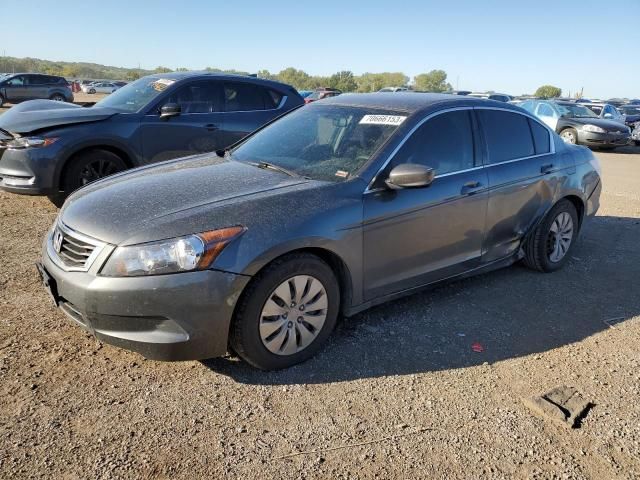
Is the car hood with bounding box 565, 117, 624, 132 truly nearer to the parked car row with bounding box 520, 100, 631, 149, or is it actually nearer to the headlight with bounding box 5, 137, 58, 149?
the parked car row with bounding box 520, 100, 631, 149

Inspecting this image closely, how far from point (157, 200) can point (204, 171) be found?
68 centimetres

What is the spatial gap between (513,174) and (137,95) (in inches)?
194

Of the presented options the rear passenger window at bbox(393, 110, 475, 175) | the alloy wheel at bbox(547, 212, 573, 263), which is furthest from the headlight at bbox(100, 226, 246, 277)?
the alloy wheel at bbox(547, 212, 573, 263)

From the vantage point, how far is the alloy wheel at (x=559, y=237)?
15.9ft

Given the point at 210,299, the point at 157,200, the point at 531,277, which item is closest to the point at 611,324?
the point at 531,277

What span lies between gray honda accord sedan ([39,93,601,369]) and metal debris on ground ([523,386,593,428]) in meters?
1.12

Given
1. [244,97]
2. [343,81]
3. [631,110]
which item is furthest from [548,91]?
[244,97]

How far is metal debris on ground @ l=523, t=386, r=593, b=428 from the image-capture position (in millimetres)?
2809

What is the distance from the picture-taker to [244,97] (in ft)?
23.9

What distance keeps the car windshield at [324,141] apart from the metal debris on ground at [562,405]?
1.77 metres

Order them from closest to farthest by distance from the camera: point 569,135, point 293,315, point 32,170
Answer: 1. point 293,315
2. point 32,170
3. point 569,135

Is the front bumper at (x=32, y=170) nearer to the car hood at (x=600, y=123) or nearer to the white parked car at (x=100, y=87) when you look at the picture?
the car hood at (x=600, y=123)

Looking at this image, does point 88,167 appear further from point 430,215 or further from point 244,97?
point 430,215

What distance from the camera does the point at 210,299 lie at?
2.71 m
